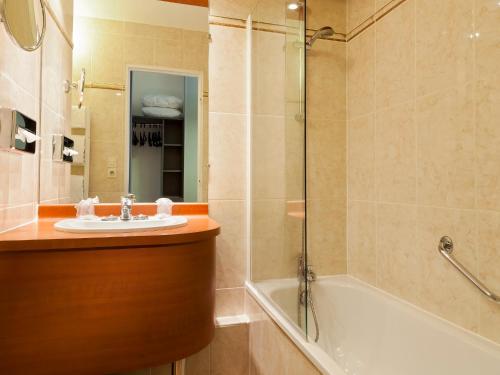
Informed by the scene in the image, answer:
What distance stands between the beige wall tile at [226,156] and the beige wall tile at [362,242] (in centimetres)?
66

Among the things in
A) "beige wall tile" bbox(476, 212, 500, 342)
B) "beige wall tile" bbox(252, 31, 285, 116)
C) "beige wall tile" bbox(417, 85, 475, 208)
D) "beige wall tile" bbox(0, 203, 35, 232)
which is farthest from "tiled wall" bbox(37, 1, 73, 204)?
"beige wall tile" bbox(476, 212, 500, 342)

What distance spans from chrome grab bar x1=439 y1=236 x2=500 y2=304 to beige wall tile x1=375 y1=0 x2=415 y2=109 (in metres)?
0.64

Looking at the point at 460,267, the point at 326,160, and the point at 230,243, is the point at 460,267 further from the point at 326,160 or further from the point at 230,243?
the point at 230,243

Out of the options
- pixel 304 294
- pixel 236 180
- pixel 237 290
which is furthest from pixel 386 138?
pixel 237 290

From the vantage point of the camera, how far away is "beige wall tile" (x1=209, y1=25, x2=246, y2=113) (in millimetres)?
1589

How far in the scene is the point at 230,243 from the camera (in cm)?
160

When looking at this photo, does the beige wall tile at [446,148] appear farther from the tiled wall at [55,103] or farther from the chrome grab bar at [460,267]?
the tiled wall at [55,103]

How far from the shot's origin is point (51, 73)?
1379 millimetres

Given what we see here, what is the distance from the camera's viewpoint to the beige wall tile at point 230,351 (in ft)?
4.87

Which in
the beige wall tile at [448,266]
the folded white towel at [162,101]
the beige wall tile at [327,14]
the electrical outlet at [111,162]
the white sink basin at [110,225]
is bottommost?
the beige wall tile at [448,266]

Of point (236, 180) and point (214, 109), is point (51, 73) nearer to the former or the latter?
point (214, 109)

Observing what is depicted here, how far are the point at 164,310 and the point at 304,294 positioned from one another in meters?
0.48

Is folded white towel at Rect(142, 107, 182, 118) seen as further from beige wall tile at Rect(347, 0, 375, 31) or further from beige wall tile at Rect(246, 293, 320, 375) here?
beige wall tile at Rect(347, 0, 375, 31)

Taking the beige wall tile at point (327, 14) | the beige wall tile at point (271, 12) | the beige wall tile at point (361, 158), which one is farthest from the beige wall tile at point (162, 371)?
the beige wall tile at point (327, 14)
